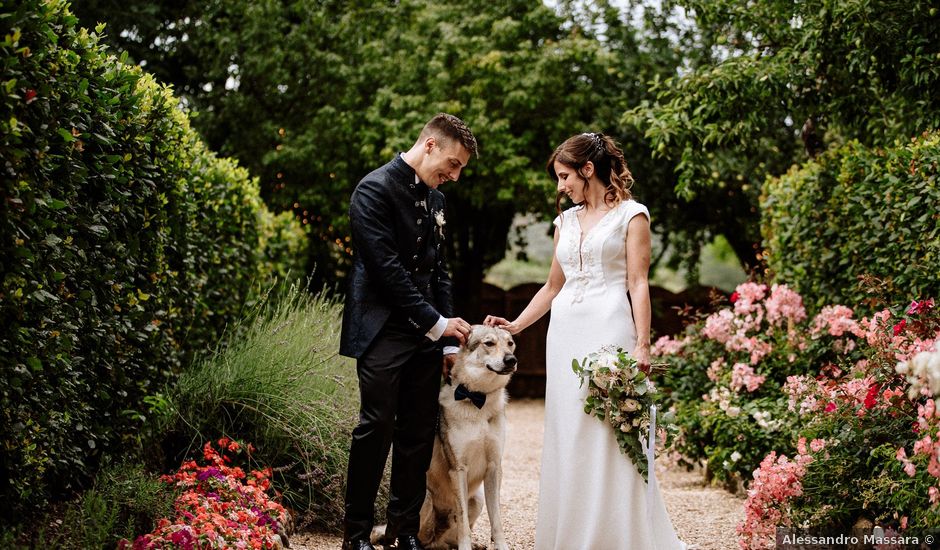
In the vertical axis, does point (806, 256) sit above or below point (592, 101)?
below

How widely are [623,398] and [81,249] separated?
265 centimetres

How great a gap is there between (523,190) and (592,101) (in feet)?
5.48

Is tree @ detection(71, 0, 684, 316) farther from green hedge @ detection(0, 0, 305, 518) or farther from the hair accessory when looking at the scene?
the hair accessory

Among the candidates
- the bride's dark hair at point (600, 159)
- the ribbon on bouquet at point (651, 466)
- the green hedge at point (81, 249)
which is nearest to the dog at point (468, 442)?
the ribbon on bouquet at point (651, 466)

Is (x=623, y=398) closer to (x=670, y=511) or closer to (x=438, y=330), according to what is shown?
(x=438, y=330)

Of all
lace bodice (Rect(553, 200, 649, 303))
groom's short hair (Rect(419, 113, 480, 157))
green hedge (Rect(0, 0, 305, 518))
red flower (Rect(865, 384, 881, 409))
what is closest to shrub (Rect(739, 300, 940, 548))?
red flower (Rect(865, 384, 881, 409))

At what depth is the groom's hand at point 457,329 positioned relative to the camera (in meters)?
4.40

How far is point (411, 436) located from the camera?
4.48 metres

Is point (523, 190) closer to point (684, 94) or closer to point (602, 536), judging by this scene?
point (684, 94)

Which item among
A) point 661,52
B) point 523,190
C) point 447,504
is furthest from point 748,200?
point 447,504

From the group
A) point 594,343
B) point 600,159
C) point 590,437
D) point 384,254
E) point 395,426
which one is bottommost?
point 395,426

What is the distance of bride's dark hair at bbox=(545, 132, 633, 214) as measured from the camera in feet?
14.6

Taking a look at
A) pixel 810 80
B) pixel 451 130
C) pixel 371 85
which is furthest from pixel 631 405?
pixel 371 85

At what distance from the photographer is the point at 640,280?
4250 millimetres
